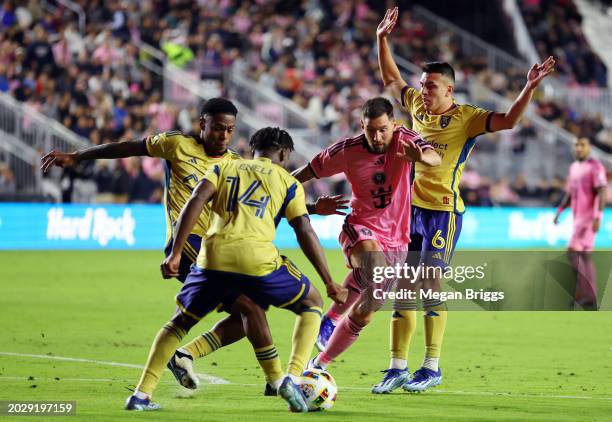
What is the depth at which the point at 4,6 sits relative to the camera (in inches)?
1069

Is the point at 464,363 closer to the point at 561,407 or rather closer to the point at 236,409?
the point at 561,407

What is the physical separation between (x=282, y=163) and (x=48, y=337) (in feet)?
16.5

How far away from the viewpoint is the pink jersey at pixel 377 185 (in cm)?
824

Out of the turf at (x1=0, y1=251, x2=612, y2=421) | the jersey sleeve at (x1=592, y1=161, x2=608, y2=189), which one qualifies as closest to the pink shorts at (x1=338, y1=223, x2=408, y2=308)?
the turf at (x1=0, y1=251, x2=612, y2=421)

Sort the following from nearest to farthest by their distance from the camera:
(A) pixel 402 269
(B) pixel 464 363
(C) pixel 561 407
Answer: (C) pixel 561 407
(A) pixel 402 269
(B) pixel 464 363

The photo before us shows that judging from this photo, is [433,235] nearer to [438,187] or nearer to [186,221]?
[438,187]

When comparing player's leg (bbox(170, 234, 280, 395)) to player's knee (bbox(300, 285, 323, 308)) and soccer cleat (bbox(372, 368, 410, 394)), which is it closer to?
player's knee (bbox(300, 285, 323, 308))

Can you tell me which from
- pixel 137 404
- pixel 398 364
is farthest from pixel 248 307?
pixel 398 364

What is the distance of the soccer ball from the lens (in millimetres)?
7148

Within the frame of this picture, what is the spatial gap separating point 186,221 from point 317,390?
4.62ft

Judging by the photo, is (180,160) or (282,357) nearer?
(180,160)

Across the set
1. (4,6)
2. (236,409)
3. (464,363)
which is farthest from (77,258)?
(236,409)

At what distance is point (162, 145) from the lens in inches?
323

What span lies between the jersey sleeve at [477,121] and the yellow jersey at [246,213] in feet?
7.34
